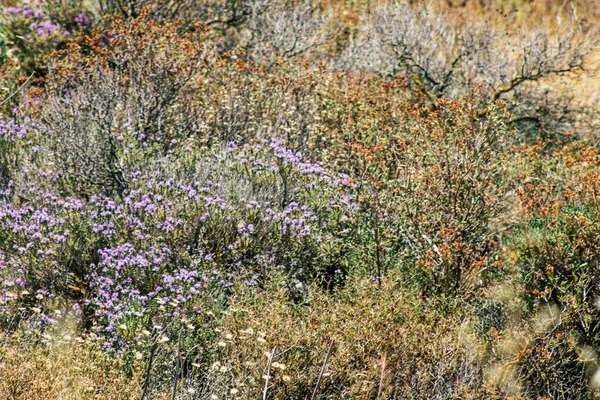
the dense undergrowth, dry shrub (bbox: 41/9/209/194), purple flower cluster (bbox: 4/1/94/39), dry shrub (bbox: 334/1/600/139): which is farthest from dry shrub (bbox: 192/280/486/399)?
purple flower cluster (bbox: 4/1/94/39)

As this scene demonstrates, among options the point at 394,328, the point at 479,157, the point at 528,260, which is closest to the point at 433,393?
the point at 394,328

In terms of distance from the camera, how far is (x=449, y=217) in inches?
187

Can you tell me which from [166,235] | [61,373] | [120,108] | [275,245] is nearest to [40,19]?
[120,108]

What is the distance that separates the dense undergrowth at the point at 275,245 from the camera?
3.91m

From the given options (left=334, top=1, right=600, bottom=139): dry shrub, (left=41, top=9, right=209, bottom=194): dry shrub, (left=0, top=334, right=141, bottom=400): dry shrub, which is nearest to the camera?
(left=0, top=334, right=141, bottom=400): dry shrub

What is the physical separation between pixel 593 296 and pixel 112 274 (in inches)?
124

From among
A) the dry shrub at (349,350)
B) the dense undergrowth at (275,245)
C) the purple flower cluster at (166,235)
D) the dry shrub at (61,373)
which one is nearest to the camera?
the dry shrub at (61,373)

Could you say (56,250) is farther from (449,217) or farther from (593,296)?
(593,296)

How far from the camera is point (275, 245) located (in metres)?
5.13

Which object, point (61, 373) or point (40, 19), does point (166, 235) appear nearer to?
point (61, 373)

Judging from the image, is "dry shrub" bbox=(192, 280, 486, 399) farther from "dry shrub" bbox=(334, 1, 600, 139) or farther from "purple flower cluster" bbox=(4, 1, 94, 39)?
"purple flower cluster" bbox=(4, 1, 94, 39)

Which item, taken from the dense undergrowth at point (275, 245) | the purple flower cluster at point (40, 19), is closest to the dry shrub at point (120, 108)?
the dense undergrowth at point (275, 245)

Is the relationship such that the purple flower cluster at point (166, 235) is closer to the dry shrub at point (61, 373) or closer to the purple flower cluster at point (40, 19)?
the dry shrub at point (61, 373)

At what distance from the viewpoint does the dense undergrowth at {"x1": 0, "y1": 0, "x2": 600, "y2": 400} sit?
3.91 m
